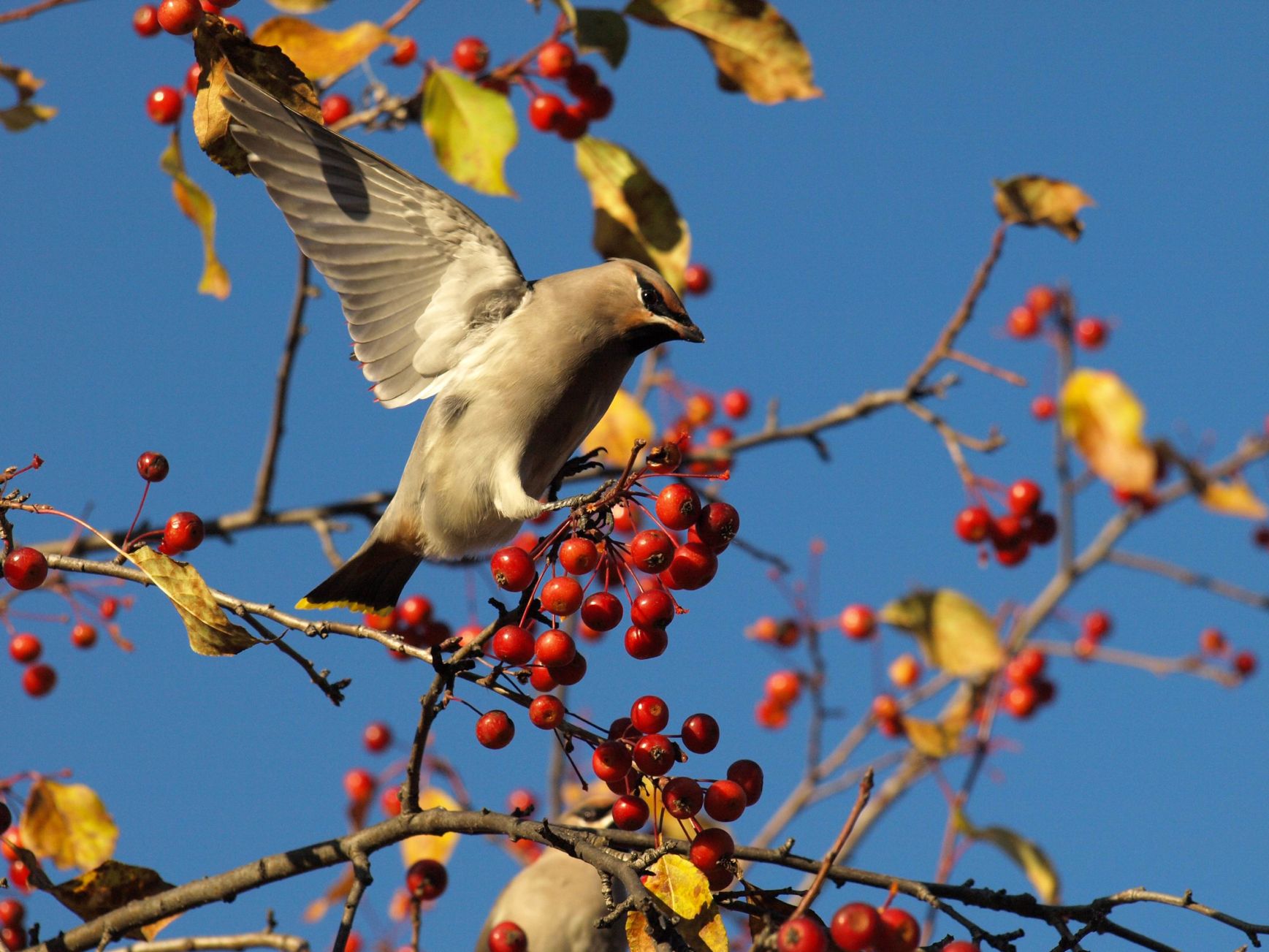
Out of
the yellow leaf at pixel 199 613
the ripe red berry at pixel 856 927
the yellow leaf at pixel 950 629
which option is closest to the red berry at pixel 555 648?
the yellow leaf at pixel 199 613

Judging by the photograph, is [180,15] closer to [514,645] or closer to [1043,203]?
[514,645]

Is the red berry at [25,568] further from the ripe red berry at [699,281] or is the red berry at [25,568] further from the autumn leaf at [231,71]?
the ripe red berry at [699,281]

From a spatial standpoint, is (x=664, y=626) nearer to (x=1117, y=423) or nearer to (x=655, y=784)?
(x=655, y=784)

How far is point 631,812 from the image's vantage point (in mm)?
2535

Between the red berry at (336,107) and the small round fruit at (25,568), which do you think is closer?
the small round fruit at (25,568)

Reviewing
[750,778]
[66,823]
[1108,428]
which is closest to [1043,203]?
[1108,428]

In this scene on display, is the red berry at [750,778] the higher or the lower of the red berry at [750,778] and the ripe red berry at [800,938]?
the higher

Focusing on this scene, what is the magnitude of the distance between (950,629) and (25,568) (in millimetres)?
3221

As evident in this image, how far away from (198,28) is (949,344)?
2453 millimetres

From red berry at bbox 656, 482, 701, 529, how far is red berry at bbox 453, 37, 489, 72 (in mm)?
2440

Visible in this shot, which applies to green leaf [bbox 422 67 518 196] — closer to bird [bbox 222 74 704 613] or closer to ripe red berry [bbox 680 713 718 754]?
bird [bbox 222 74 704 613]

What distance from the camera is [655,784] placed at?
235 cm

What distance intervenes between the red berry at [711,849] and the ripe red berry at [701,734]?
197mm

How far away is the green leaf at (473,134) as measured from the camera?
345cm
